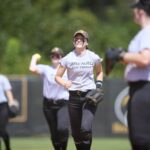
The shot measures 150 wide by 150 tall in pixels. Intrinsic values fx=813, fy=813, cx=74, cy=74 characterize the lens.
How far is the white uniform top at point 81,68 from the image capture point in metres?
12.1

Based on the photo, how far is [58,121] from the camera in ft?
45.3

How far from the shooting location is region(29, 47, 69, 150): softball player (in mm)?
13781

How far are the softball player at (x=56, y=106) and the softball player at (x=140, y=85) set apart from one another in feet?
18.4

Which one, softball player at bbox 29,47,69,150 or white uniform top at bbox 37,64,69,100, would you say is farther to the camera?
white uniform top at bbox 37,64,69,100

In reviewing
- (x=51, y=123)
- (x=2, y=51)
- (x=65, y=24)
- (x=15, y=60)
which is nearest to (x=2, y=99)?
(x=51, y=123)

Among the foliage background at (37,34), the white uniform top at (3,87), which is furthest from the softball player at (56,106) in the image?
the foliage background at (37,34)

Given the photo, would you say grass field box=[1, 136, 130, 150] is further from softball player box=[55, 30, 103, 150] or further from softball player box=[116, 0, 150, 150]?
softball player box=[116, 0, 150, 150]

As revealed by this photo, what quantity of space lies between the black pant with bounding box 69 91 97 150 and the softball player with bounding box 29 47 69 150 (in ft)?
5.06

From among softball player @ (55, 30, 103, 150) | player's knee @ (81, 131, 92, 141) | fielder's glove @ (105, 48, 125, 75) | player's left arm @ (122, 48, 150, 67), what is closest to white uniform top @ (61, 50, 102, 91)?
softball player @ (55, 30, 103, 150)

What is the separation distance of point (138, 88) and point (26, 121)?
15.2m

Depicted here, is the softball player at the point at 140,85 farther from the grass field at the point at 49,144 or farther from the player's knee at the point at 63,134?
the grass field at the point at 49,144

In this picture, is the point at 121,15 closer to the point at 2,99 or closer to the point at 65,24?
the point at 65,24

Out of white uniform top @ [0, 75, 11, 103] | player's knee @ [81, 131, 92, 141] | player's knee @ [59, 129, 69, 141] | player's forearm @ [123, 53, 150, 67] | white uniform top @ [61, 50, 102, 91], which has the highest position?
player's forearm @ [123, 53, 150, 67]

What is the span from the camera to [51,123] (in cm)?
1403
